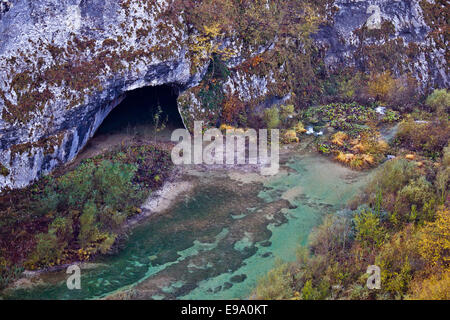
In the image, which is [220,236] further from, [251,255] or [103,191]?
[103,191]

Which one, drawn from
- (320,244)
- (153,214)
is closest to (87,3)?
(153,214)

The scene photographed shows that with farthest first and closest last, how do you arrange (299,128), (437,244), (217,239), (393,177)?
(299,128)
(393,177)
(217,239)
(437,244)

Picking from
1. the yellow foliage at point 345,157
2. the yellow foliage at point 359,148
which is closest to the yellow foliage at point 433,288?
the yellow foliage at point 345,157

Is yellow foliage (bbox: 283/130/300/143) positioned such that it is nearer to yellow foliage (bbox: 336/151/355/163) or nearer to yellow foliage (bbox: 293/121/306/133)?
yellow foliage (bbox: 293/121/306/133)

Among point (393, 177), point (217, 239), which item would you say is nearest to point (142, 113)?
point (217, 239)

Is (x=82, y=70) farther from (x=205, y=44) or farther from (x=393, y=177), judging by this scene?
(x=393, y=177)

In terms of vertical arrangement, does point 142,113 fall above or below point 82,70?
below

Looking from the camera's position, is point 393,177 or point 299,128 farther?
point 299,128
